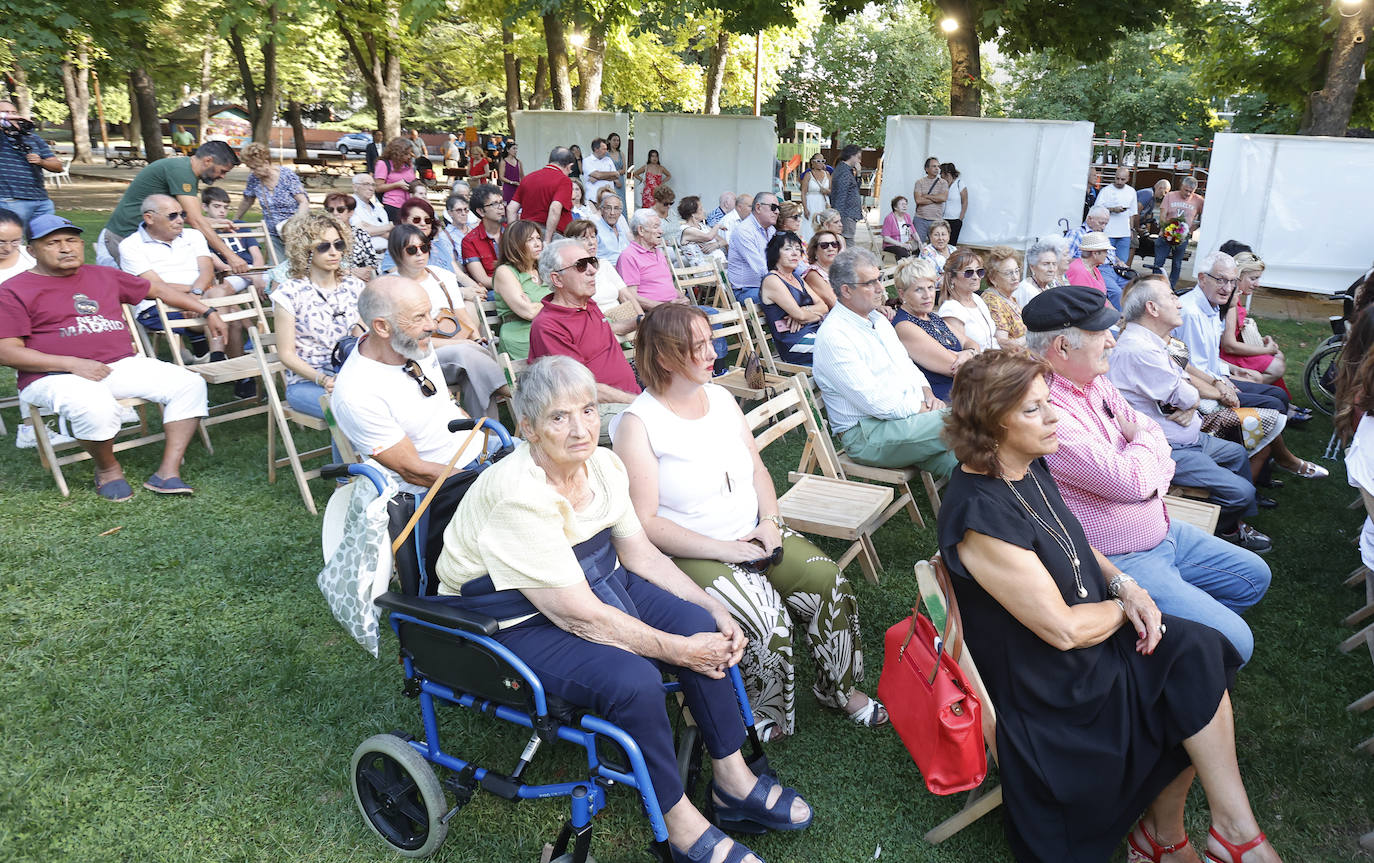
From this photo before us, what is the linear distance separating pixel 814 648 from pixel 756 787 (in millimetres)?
654

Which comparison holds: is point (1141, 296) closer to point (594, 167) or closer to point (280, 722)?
point (280, 722)

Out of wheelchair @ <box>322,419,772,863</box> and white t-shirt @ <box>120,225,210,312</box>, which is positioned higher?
white t-shirt @ <box>120,225,210,312</box>

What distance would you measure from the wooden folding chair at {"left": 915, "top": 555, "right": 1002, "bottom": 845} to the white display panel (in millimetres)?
14769

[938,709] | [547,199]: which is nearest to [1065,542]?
[938,709]

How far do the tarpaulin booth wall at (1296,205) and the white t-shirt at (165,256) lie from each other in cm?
1146

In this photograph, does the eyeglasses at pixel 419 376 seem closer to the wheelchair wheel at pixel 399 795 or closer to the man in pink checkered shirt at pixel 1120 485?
the wheelchair wheel at pixel 399 795

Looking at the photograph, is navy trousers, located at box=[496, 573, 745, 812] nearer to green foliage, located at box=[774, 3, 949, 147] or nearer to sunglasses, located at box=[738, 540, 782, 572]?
sunglasses, located at box=[738, 540, 782, 572]

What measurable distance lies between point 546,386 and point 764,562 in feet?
3.63

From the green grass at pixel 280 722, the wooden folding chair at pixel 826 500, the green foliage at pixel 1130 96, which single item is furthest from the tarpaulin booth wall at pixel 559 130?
the green foliage at pixel 1130 96

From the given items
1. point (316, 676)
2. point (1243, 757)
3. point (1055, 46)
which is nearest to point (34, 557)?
point (316, 676)

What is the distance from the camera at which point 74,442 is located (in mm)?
5473

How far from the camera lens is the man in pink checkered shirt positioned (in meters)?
3.14

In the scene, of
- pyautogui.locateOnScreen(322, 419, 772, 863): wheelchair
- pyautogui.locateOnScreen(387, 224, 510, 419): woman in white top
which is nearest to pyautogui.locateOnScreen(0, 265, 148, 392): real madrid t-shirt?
pyautogui.locateOnScreen(387, 224, 510, 419): woman in white top

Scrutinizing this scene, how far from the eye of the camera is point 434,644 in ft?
8.35
